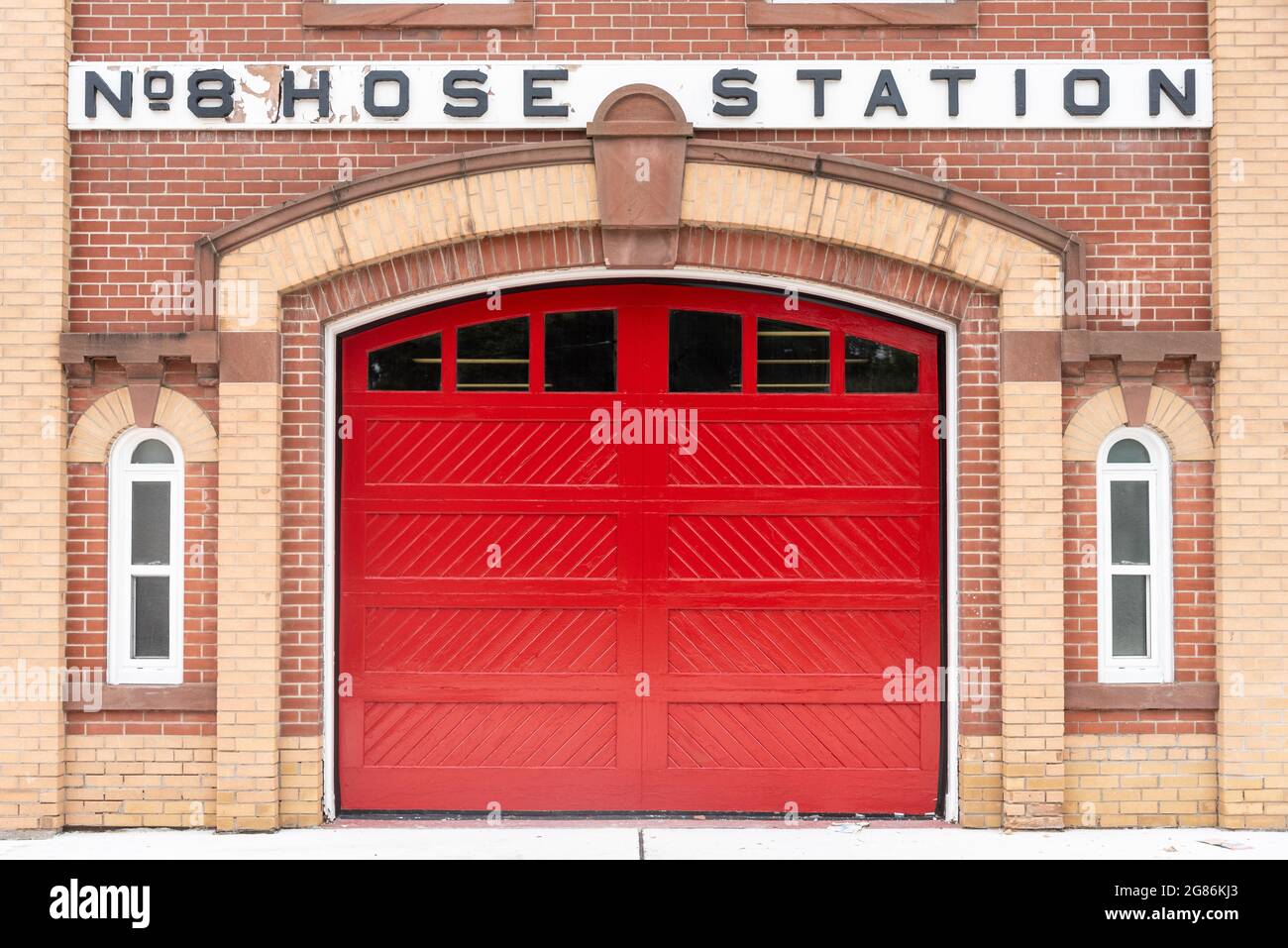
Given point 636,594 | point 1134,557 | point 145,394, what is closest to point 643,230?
point 636,594

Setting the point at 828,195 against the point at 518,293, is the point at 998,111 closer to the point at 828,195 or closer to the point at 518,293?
the point at 828,195

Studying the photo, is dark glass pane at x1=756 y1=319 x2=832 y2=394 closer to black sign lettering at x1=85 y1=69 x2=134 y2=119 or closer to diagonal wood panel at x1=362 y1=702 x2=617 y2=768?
diagonal wood panel at x1=362 y1=702 x2=617 y2=768

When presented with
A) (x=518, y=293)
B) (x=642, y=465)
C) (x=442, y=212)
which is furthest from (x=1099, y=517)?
(x=442, y=212)

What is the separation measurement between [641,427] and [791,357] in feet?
3.52

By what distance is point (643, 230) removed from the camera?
7.45 m

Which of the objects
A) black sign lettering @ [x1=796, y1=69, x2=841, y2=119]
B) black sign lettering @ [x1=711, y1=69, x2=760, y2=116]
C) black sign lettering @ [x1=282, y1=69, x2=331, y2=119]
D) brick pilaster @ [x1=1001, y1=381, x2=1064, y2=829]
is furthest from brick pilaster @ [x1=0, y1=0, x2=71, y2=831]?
brick pilaster @ [x1=1001, y1=381, x2=1064, y2=829]

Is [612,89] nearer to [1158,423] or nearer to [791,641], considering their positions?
[791,641]

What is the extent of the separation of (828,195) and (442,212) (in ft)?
7.75

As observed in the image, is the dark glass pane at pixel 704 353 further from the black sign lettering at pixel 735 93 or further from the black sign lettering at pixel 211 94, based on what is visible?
the black sign lettering at pixel 211 94

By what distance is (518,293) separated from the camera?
7.77 meters

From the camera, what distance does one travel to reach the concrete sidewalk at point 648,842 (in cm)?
680

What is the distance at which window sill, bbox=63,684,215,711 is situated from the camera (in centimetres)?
732

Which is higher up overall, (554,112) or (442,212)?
(554,112)

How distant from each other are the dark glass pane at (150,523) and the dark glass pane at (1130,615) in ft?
19.5
